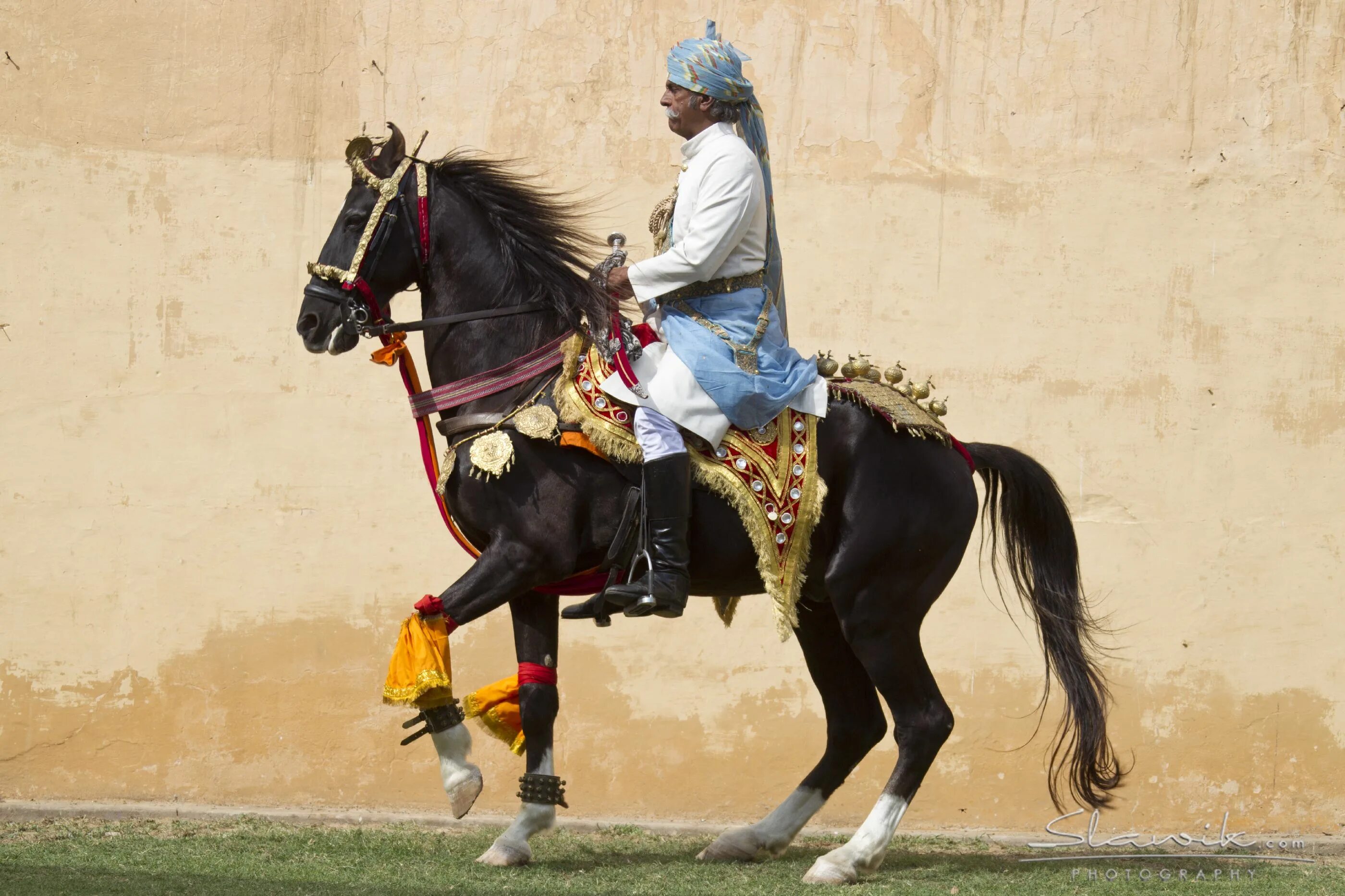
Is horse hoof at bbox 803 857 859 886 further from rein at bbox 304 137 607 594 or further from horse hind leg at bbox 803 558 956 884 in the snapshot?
rein at bbox 304 137 607 594

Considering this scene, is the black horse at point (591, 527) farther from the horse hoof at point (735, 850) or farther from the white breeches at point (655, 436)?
the white breeches at point (655, 436)

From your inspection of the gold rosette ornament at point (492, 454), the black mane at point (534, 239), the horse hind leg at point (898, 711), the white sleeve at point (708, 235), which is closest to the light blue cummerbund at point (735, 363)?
the white sleeve at point (708, 235)

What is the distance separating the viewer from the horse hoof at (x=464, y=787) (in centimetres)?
461

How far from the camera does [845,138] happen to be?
682 centimetres

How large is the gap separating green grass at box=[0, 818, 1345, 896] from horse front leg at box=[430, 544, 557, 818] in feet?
0.94

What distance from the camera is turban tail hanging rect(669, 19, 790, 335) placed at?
482 cm

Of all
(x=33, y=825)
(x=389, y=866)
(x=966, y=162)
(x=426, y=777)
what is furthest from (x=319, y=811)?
(x=966, y=162)

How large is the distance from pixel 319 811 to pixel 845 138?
387 centimetres

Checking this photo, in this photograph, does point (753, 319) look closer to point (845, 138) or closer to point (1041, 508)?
point (1041, 508)

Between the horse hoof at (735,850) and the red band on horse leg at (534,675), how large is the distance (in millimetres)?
896

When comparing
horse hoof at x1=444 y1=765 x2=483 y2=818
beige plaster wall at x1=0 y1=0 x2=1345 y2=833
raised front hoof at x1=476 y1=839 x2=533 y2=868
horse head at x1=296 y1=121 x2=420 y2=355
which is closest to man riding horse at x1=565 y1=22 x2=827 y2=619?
horse hoof at x1=444 y1=765 x2=483 y2=818

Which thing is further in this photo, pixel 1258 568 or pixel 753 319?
pixel 1258 568

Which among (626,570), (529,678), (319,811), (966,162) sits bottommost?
(319,811)

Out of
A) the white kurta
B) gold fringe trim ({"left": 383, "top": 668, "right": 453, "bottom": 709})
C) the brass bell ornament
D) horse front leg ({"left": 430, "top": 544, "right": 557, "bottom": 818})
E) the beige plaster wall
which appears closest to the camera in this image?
gold fringe trim ({"left": 383, "top": 668, "right": 453, "bottom": 709})
